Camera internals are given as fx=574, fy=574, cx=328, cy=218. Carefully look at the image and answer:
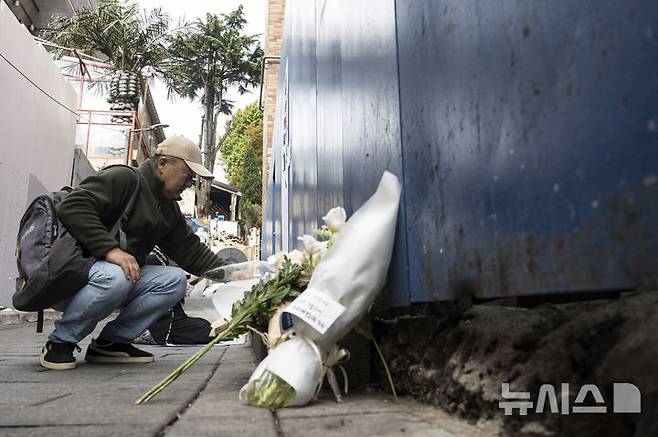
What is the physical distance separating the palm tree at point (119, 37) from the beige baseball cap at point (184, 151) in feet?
60.4

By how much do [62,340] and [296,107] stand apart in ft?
8.84

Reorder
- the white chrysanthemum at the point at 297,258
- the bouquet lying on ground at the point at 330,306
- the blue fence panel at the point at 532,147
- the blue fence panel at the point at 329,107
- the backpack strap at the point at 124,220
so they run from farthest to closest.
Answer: the backpack strap at the point at 124,220, the blue fence panel at the point at 329,107, the white chrysanthemum at the point at 297,258, the bouquet lying on ground at the point at 330,306, the blue fence panel at the point at 532,147

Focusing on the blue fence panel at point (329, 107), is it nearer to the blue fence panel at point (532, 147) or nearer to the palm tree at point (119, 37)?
the blue fence panel at point (532, 147)

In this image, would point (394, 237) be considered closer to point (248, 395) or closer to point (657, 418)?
point (248, 395)

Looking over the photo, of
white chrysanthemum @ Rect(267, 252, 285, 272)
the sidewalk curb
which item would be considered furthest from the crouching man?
the sidewalk curb

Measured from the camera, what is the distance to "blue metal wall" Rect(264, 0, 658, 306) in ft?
2.96

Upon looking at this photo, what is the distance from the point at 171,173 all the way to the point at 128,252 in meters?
0.53

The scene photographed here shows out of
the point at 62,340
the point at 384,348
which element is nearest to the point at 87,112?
the point at 62,340

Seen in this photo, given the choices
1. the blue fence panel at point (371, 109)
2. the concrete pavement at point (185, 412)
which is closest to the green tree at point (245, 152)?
the concrete pavement at point (185, 412)

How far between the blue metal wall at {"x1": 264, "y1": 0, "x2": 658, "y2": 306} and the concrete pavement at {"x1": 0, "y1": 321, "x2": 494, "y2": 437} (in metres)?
0.33

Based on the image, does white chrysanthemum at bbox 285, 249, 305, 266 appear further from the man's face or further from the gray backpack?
the man's face

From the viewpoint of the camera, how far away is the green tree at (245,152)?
3834 cm

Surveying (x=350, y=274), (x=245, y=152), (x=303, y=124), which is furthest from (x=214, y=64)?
(x=350, y=274)

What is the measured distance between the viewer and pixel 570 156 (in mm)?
1016
